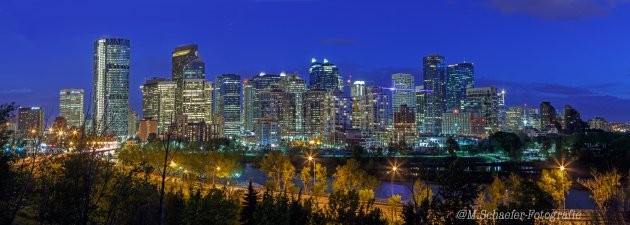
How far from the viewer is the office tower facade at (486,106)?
183 metres

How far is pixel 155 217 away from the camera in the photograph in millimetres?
16297

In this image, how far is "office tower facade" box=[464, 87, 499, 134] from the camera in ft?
601

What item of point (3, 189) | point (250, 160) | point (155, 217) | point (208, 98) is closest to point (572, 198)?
point (155, 217)

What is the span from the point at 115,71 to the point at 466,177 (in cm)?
14835

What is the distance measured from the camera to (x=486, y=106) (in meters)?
188

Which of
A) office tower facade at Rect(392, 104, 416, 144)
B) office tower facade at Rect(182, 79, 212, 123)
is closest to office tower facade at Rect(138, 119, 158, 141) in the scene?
office tower facade at Rect(182, 79, 212, 123)

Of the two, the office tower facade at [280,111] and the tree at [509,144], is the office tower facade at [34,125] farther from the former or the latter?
the office tower facade at [280,111]

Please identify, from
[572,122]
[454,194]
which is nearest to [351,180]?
[454,194]

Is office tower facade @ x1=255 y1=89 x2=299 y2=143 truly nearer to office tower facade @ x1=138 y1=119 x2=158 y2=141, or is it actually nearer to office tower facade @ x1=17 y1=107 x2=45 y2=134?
office tower facade @ x1=138 y1=119 x2=158 y2=141

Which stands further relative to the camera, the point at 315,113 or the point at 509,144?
the point at 315,113

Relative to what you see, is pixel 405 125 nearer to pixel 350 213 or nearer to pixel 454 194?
pixel 350 213

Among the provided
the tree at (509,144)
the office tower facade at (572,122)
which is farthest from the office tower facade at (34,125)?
the office tower facade at (572,122)

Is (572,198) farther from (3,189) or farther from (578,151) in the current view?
(3,189)


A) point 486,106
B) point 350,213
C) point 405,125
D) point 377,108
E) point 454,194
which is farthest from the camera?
point 486,106
